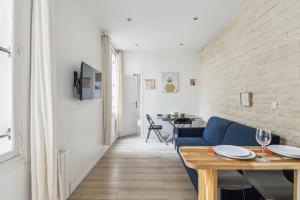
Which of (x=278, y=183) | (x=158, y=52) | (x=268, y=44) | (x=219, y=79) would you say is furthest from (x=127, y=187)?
(x=158, y=52)

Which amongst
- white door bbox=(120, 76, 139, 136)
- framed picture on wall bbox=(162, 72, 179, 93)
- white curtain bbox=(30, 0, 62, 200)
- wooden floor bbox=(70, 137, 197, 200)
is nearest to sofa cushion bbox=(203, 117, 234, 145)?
wooden floor bbox=(70, 137, 197, 200)

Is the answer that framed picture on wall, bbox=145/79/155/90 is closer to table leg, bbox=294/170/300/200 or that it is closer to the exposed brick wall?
the exposed brick wall

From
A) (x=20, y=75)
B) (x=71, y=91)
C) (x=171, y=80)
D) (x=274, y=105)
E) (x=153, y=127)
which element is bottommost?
(x=153, y=127)

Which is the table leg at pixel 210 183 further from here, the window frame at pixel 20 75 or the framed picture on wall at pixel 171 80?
the framed picture on wall at pixel 171 80

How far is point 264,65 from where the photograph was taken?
2.41 meters

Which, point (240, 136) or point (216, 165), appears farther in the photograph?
point (240, 136)

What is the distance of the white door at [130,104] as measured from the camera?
6164 millimetres

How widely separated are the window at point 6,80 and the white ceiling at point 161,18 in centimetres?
151

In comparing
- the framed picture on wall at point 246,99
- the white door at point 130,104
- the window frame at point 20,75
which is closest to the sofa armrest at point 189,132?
the framed picture on wall at point 246,99

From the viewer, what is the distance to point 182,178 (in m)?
2.97

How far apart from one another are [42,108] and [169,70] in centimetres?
473

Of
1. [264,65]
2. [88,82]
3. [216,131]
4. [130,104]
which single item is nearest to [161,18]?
[88,82]

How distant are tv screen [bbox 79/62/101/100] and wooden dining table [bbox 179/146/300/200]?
179 centimetres

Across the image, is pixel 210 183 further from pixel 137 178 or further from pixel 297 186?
pixel 137 178
